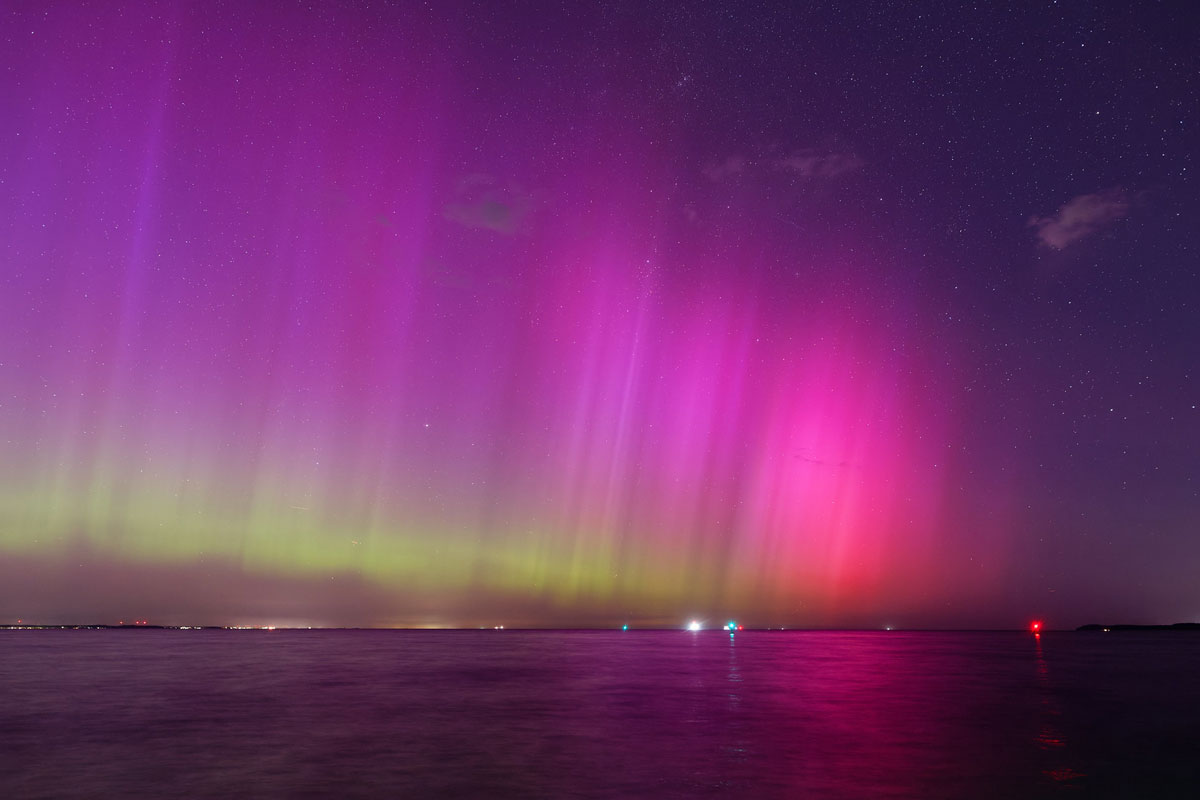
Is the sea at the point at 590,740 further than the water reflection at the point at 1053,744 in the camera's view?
No

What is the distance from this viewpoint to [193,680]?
4831 centimetres

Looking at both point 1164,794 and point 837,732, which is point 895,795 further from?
point 837,732

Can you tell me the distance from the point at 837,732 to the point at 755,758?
6.59 meters

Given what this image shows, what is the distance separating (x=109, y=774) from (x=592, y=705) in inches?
774

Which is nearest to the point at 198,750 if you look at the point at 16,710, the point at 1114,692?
the point at 16,710

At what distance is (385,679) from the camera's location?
5000 cm

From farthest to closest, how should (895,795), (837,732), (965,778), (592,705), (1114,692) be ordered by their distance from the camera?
(1114,692) < (592,705) < (837,732) < (965,778) < (895,795)

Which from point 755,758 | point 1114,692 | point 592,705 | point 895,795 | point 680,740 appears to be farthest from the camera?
point 1114,692

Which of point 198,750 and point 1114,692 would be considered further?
point 1114,692

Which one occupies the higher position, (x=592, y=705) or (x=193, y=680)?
(x=592, y=705)

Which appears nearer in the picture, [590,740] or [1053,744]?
[1053,744]

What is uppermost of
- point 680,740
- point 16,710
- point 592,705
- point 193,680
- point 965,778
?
point 965,778

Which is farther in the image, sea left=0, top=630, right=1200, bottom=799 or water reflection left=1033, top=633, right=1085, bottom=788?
water reflection left=1033, top=633, right=1085, bottom=788

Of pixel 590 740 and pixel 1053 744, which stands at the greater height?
pixel 1053 744
